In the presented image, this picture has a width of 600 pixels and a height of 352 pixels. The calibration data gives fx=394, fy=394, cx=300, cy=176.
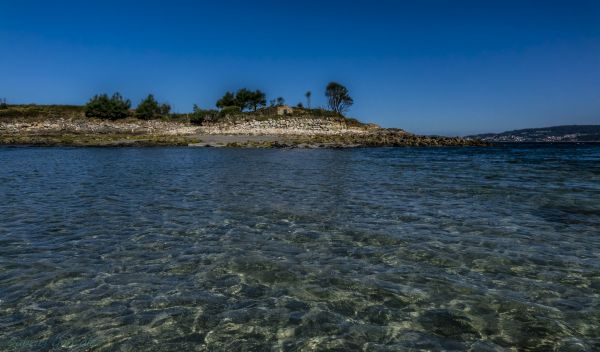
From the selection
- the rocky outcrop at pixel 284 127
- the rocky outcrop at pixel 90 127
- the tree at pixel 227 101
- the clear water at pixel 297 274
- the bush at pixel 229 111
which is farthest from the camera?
the tree at pixel 227 101

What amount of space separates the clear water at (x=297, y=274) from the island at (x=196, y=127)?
58.7m

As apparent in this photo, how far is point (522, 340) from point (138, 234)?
1149 centimetres

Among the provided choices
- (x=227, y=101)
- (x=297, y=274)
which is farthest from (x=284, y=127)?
(x=297, y=274)

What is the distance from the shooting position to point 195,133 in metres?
103

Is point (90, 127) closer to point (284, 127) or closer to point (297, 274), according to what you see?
point (284, 127)

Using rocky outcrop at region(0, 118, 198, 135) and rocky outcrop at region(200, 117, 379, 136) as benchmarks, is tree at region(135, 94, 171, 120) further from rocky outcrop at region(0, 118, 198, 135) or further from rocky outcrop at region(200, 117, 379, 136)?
rocky outcrop at region(200, 117, 379, 136)

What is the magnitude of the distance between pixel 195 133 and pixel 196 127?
34.9 ft

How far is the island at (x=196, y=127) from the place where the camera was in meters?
81.7

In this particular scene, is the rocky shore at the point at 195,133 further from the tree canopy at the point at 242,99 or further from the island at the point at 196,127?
the tree canopy at the point at 242,99

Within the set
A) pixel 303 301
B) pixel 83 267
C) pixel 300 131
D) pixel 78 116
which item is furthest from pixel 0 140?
pixel 303 301

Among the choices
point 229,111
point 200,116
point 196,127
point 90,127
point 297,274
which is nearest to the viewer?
point 297,274

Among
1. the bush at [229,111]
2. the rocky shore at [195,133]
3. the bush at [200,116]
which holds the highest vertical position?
the bush at [229,111]

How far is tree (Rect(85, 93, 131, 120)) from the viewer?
12138 cm

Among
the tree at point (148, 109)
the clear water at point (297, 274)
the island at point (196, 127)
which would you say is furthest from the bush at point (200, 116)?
the clear water at point (297, 274)
